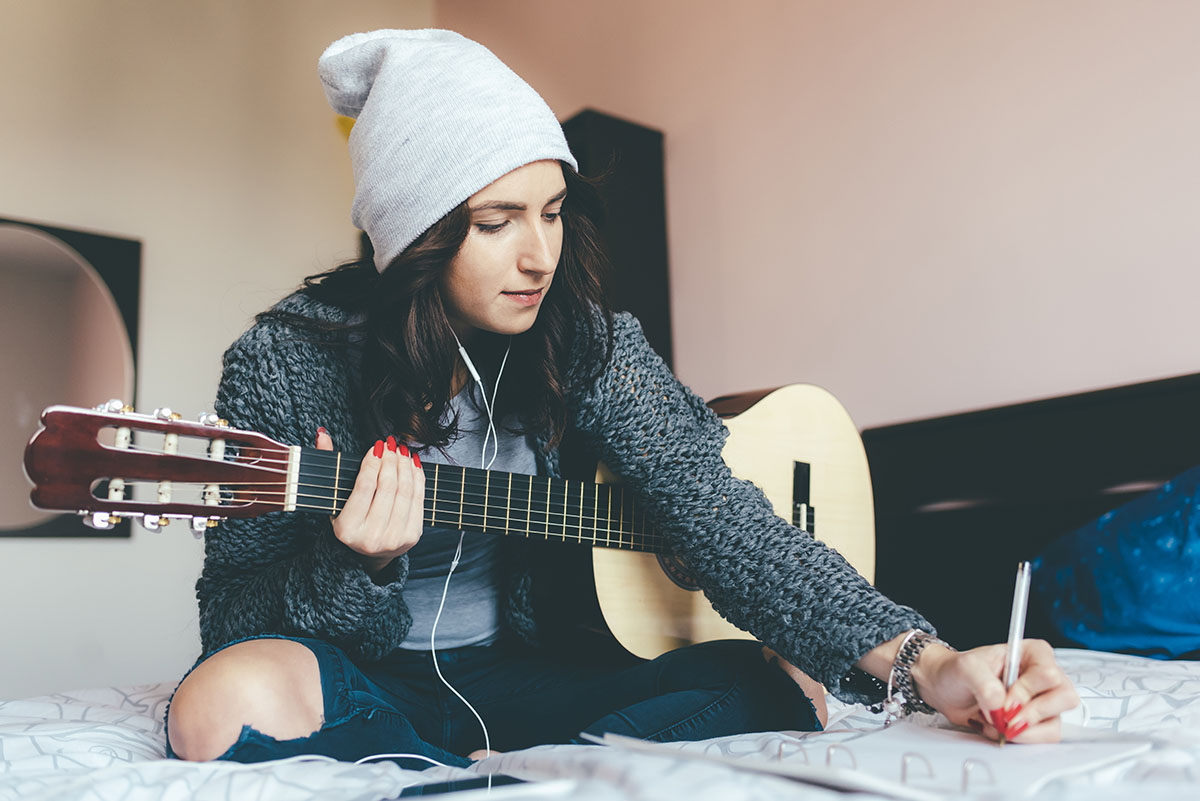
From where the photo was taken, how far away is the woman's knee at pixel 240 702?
71cm

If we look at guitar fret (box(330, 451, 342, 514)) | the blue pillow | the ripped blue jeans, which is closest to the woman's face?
guitar fret (box(330, 451, 342, 514))

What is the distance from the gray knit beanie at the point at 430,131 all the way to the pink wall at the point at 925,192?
932mm

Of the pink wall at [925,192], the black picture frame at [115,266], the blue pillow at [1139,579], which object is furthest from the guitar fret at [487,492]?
the black picture frame at [115,266]

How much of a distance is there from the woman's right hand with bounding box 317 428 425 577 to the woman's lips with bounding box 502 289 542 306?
0.22 m

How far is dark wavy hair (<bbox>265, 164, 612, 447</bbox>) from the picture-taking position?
0.99m

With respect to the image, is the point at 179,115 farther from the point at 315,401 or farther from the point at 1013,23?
the point at 1013,23

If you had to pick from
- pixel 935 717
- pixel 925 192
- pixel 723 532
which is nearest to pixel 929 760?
pixel 935 717

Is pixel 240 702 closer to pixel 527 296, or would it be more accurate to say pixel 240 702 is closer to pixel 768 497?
pixel 527 296

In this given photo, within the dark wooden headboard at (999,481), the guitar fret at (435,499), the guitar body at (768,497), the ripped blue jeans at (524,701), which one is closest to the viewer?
the ripped blue jeans at (524,701)

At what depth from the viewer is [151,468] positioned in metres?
0.73

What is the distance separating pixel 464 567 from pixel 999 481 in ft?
3.07

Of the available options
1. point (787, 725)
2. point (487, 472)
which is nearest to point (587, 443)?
point (487, 472)

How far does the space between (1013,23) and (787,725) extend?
4.32ft

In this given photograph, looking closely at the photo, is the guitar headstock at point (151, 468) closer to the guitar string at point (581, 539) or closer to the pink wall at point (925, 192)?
the guitar string at point (581, 539)
